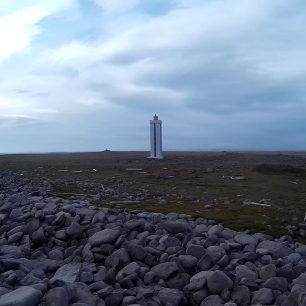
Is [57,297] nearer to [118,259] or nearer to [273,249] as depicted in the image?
[118,259]

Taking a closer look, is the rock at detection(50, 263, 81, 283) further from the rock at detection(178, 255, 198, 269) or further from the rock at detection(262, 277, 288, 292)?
the rock at detection(262, 277, 288, 292)

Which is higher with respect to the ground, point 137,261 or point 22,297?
point 22,297

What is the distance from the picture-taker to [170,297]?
8820mm

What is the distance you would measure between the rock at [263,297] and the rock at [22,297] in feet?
12.7

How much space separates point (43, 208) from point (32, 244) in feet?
7.26

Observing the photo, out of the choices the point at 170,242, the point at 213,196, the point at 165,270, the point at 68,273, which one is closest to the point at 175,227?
the point at 170,242

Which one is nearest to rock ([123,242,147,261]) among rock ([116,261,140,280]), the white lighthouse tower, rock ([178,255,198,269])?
rock ([116,261,140,280])

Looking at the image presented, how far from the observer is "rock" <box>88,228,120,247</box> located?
1109cm

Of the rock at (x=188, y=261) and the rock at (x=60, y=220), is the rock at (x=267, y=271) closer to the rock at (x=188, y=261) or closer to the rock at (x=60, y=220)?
the rock at (x=188, y=261)

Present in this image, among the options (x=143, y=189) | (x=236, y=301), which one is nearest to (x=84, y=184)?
(x=143, y=189)

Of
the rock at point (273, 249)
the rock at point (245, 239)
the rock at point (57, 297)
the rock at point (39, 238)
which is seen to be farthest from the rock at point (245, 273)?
the rock at point (39, 238)

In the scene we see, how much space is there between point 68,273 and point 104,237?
1.99m

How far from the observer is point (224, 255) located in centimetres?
1055

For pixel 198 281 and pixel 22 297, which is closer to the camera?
pixel 22 297
